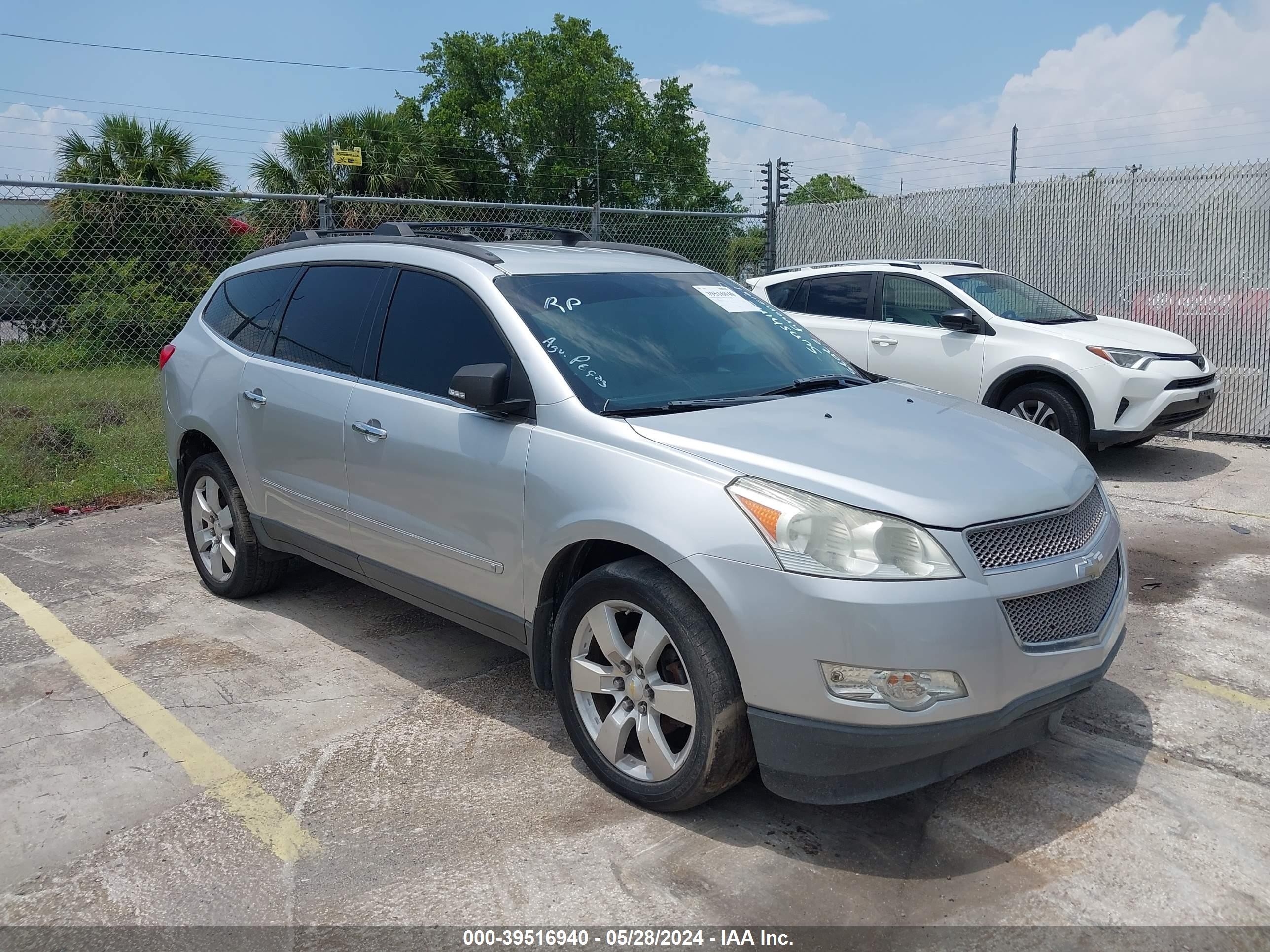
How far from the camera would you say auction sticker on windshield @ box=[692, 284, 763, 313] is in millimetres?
4609

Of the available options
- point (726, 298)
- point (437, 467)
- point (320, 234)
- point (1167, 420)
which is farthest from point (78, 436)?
point (1167, 420)

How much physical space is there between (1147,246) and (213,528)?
30.4ft

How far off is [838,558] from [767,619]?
262 millimetres

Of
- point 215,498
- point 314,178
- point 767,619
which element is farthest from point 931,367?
point 314,178

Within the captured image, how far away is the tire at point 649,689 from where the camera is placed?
3127mm

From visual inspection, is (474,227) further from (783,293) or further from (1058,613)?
Answer: (783,293)

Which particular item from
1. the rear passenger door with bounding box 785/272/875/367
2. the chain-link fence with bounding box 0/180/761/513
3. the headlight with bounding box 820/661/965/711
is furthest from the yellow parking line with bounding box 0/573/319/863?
the rear passenger door with bounding box 785/272/875/367

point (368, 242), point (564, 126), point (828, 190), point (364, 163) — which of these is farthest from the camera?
point (828, 190)

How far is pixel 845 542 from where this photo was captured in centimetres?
301

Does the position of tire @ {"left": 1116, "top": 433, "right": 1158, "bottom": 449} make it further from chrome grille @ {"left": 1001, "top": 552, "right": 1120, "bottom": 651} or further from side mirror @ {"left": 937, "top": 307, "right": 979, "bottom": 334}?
chrome grille @ {"left": 1001, "top": 552, "right": 1120, "bottom": 651}

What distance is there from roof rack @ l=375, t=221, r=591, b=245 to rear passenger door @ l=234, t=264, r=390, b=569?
0.95 feet

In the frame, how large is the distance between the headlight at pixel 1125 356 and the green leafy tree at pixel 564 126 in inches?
1372

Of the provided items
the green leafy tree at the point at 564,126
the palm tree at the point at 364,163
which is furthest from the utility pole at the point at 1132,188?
the green leafy tree at the point at 564,126

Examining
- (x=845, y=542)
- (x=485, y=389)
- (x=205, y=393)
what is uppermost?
(x=485, y=389)
